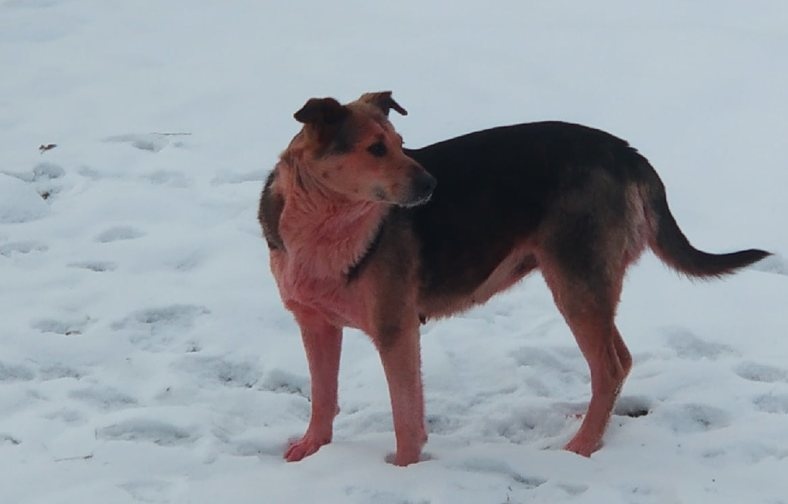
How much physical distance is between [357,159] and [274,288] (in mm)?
2307

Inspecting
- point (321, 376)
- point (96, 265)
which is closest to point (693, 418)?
point (321, 376)

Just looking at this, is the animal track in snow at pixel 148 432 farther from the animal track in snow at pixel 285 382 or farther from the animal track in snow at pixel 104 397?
the animal track in snow at pixel 285 382

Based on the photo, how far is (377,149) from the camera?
4543 mm

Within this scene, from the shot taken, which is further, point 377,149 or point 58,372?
point 58,372

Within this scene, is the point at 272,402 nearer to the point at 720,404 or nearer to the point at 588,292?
the point at 588,292

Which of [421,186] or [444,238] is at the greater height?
[421,186]

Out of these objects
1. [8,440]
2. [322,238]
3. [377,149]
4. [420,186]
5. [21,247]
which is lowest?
[8,440]

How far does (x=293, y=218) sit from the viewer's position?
4715 millimetres

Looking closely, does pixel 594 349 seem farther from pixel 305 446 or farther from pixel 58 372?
pixel 58 372

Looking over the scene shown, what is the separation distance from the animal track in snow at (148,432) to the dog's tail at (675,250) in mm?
2282

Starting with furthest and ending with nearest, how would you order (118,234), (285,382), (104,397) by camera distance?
(118,234) < (285,382) < (104,397)

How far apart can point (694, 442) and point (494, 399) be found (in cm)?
103

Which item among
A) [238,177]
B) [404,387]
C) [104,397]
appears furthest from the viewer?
[238,177]

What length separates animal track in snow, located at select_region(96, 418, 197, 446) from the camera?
4.95 meters
